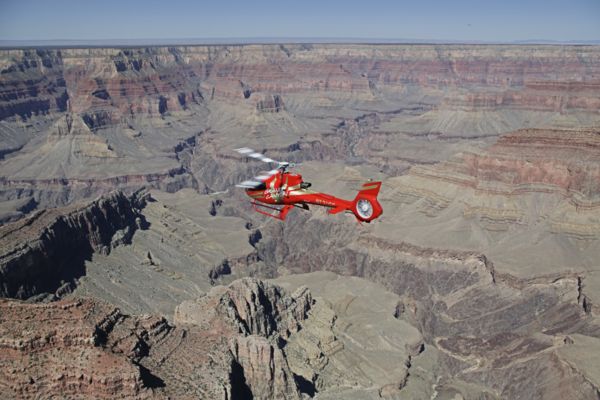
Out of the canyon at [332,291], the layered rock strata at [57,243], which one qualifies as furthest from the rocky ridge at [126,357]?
the layered rock strata at [57,243]

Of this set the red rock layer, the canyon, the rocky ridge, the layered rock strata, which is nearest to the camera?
the rocky ridge

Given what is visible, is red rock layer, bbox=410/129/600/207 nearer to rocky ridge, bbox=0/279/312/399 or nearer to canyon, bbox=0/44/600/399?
canyon, bbox=0/44/600/399

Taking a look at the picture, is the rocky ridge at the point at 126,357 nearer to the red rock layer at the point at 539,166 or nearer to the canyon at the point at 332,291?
the canyon at the point at 332,291

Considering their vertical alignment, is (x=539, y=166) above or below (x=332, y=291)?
above

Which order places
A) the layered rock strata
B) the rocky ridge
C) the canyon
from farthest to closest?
the layered rock strata
the canyon
the rocky ridge

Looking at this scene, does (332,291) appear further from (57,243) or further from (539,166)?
(539,166)

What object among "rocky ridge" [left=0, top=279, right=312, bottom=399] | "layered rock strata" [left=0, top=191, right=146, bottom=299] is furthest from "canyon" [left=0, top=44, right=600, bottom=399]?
"layered rock strata" [left=0, top=191, right=146, bottom=299]

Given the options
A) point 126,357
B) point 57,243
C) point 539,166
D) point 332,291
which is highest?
point 126,357

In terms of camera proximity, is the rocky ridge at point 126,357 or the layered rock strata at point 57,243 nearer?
the rocky ridge at point 126,357

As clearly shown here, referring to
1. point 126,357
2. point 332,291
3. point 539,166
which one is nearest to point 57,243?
point 332,291

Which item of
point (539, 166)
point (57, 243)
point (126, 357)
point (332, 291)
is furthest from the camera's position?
point (539, 166)

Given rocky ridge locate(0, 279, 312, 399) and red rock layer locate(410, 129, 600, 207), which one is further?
red rock layer locate(410, 129, 600, 207)

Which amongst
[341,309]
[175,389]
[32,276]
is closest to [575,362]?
[341,309]
